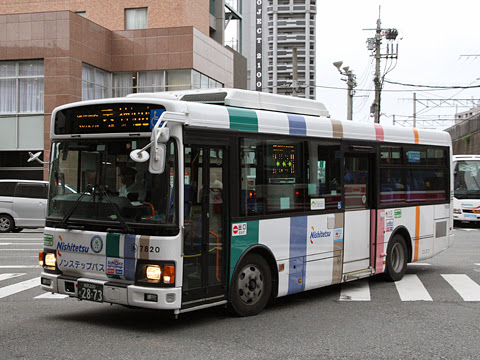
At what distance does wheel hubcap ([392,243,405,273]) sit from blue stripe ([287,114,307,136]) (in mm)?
3491

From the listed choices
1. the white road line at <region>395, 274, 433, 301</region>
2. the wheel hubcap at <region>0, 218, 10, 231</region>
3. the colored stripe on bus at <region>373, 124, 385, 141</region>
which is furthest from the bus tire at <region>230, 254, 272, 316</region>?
the wheel hubcap at <region>0, 218, 10, 231</region>

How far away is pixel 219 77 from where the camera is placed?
42.2 metres

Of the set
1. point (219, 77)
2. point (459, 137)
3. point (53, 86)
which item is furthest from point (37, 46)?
point (459, 137)

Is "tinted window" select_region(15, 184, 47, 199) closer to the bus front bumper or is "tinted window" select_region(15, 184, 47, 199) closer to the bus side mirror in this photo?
the bus front bumper

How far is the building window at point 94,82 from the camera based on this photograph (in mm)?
35506

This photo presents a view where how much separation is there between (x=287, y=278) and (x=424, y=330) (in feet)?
6.56

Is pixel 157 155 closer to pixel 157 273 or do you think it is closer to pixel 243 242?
pixel 157 273

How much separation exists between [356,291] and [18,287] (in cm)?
573

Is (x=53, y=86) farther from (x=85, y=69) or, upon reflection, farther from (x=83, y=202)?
(x=83, y=202)

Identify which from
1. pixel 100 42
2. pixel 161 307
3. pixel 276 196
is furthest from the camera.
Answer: pixel 100 42

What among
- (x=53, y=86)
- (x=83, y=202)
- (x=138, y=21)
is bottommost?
(x=83, y=202)

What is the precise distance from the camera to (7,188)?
22094 mm

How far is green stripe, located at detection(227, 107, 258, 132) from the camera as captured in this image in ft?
26.9

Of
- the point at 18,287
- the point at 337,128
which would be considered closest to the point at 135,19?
the point at 18,287
